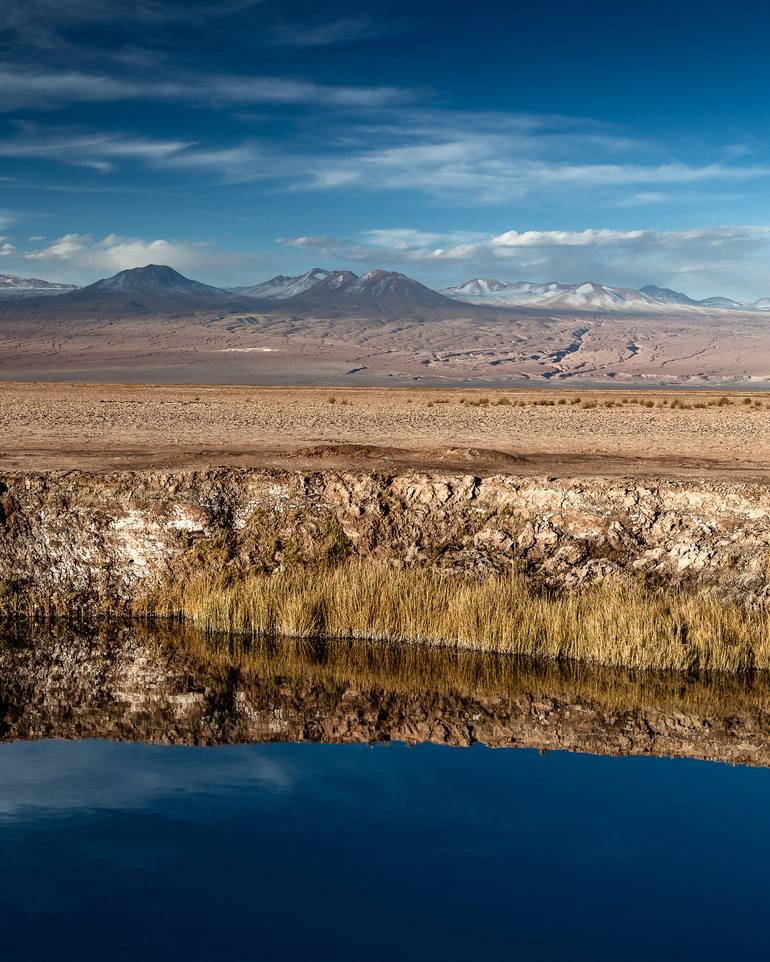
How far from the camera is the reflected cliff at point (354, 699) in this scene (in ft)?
41.9

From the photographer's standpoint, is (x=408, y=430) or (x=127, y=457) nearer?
(x=127, y=457)

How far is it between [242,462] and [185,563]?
5.24m

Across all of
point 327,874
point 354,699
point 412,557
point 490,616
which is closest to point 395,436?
point 412,557

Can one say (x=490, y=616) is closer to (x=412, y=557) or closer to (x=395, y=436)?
(x=412, y=557)

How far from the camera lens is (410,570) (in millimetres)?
17484

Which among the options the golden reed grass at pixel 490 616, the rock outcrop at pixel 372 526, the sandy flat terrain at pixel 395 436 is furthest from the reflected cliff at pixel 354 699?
the sandy flat terrain at pixel 395 436

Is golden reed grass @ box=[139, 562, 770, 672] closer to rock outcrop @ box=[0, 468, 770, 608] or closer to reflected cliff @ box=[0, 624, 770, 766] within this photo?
reflected cliff @ box=[0, 624, 770, 766]

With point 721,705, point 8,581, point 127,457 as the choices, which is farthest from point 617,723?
point 127,457

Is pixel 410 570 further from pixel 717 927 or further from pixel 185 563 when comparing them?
pixel 717 927

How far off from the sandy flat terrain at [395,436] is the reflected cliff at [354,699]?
709 cm

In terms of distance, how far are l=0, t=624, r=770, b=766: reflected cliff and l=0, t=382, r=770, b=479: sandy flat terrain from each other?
7.09m

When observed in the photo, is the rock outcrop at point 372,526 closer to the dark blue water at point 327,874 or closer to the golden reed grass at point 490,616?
the golden reed grass at point 490,616

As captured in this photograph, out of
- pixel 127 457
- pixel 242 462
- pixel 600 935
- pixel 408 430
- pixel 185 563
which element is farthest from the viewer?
pixel 408 430

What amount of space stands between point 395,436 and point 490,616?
70.2 feet
